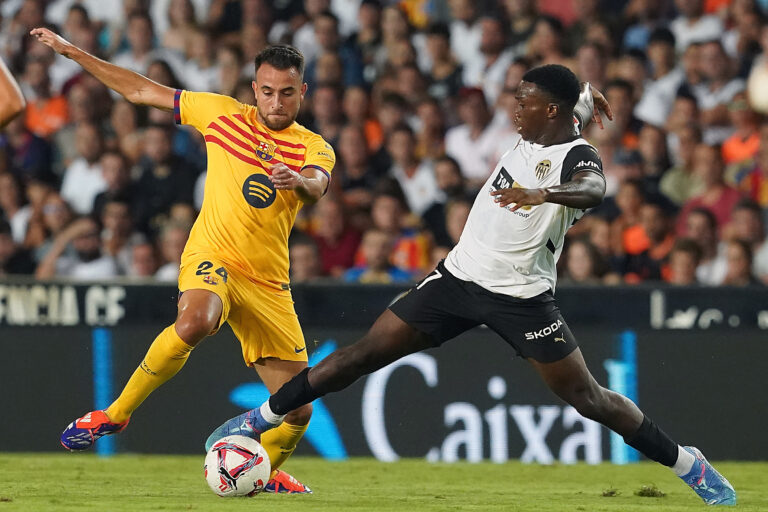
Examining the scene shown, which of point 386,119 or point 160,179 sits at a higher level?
point 386,119

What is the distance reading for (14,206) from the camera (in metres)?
12.9

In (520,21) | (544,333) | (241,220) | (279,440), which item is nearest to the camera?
(544,333)

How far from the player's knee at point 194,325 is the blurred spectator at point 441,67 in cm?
646

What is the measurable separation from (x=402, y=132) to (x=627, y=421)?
5.66 meters

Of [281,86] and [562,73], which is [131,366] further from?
[562,73]

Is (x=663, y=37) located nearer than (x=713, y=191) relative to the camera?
No

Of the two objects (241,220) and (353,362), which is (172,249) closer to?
(241,220)

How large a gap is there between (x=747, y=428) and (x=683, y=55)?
4.08 m

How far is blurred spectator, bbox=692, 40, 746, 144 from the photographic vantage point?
482 inches

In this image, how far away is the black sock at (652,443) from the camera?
23.7 feet

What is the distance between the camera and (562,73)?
7.11m

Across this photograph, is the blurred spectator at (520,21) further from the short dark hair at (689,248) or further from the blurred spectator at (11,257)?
the blurred spectator at (11,257)

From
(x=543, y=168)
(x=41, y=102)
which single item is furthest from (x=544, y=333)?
(x=41, y=102)

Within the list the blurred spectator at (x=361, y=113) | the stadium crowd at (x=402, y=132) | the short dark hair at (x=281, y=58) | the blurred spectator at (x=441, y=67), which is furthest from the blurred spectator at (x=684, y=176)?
the short dark hair at (x=281, y=58)
